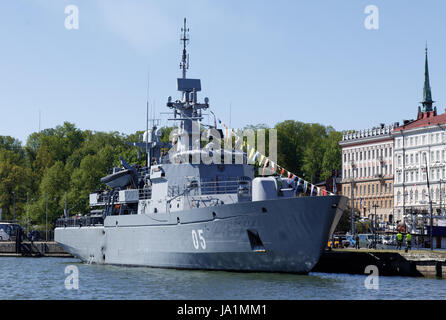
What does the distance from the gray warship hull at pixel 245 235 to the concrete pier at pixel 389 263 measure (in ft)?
16.9

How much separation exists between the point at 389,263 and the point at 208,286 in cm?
1227

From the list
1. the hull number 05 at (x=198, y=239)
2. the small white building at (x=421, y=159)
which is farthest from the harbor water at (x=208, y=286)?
the small white building at (x=421, y=159)

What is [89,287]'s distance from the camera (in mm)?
37375

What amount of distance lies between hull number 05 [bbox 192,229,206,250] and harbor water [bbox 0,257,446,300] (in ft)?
4.27

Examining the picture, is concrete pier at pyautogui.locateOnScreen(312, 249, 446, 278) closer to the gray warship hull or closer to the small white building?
the gray warship hull

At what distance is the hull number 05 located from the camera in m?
41.9

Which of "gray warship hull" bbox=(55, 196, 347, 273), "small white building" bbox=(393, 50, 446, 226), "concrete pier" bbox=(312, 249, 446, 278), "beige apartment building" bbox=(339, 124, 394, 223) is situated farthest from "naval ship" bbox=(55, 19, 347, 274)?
"beige apartment building" bbox=(339, 124, 394, 223)

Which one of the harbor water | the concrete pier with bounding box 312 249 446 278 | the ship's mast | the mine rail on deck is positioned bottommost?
the harbor water

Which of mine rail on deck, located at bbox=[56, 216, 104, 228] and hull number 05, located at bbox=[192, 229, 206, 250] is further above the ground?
mine rail on deck, located at bbox=[56, 216, 104, 228]

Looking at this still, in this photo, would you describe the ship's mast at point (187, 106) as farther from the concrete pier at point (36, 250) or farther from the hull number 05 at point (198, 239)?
the concrete pier at point (36, 250)

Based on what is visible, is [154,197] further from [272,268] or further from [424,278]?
[424,278]

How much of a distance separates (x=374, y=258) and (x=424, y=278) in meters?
3.10

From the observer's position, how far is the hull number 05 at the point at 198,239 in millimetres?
41906

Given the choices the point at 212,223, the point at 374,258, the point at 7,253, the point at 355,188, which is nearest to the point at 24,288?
the point at 212,223
